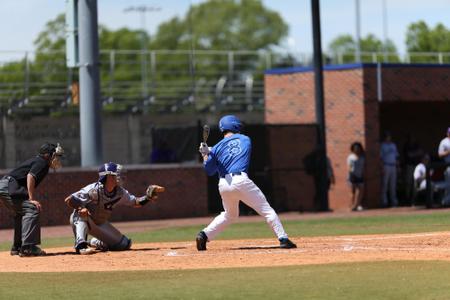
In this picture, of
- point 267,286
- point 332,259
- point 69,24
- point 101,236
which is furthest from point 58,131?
point 267,286

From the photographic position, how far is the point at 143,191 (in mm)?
26094

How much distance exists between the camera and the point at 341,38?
9744 centimetres

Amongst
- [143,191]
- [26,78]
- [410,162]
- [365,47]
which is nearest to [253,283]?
[143,191]

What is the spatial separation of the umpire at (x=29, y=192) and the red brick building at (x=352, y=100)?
13.3 m

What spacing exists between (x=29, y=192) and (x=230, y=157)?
278 cm

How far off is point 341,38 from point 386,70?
225 ft

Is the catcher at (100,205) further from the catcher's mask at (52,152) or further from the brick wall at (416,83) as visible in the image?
the brick wall at (416,83)

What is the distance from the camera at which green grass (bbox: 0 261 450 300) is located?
10844 mm

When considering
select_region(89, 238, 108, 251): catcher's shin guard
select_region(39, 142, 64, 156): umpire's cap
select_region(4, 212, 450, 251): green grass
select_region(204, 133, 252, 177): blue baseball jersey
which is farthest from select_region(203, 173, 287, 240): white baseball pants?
select_region(4, 212, 450, 251): green grass

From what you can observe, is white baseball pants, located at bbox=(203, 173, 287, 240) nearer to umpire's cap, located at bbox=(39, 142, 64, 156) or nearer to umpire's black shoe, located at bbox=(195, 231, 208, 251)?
umpire's black shoe, located at bbox=(195, 231, 208, 251)

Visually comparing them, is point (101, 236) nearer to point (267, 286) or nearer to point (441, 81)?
point (267, 286)

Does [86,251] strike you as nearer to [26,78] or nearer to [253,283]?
[253,283]

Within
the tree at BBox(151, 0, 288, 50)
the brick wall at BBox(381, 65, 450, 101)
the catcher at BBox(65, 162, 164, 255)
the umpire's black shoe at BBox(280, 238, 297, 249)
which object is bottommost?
the umpire's black shoe at BBox(280, 238, 297, 249)

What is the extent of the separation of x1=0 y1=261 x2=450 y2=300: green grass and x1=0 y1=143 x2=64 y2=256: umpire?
6.92 feet
